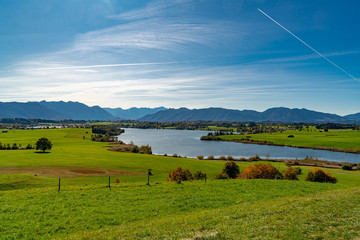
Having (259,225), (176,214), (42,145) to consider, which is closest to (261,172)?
(176,214)

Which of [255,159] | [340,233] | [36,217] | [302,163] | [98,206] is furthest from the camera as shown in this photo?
[255,159]

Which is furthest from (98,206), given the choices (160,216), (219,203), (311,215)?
(311,215)

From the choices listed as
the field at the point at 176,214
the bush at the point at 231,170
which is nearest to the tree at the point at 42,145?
the bush at the point at 231,170

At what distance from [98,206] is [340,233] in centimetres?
2195

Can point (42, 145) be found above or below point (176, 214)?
below

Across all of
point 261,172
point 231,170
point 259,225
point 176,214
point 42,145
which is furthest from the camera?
point 42,145

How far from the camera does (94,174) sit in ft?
216

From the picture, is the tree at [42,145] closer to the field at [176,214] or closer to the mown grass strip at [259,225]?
the field at [176,214]

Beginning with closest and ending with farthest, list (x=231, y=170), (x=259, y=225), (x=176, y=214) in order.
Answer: (x=259, y=225)
(x=176, y=214)
(x=231, y=170)

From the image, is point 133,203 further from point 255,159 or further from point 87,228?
point 255,159

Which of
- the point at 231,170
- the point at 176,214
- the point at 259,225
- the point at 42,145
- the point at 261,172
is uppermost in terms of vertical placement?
the point at 259,225

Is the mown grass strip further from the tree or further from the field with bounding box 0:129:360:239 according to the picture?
the tree

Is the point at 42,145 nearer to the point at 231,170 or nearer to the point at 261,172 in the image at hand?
the point at 231,170

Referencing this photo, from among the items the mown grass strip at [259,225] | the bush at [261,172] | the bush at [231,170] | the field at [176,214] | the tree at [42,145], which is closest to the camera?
the mown grass strip at [259,225]
